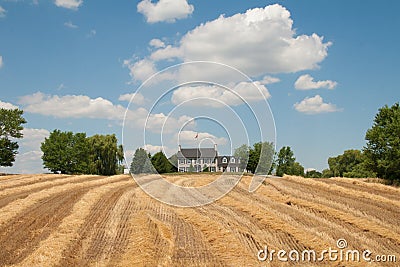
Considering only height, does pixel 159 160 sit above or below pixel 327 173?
below

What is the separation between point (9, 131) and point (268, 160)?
55.1m

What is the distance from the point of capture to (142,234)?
43.3 ft

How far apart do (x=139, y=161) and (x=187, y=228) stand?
159 inches

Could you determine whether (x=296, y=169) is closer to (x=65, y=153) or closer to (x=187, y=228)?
(x=65, y=153)

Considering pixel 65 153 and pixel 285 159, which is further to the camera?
pixel 285 159

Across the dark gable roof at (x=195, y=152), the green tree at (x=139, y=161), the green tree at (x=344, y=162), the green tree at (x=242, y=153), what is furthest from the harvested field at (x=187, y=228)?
the green tree at (x=344, y=162)

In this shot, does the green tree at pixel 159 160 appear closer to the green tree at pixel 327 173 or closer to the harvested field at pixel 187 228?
the harvested field at pixel 187 228

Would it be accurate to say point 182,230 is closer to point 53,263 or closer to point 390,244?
point 53,263

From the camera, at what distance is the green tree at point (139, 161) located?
16422mm

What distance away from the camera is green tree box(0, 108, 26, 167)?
6222cm

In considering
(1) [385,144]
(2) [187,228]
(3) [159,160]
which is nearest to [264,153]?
(2) [187,228]

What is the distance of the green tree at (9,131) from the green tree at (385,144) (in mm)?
49065

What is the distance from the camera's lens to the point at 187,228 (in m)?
14.6

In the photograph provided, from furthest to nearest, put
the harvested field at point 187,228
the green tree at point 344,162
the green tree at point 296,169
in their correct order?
the green tree at point 344,162, the green tree at point 296,169, the harvested field at point 187,228
